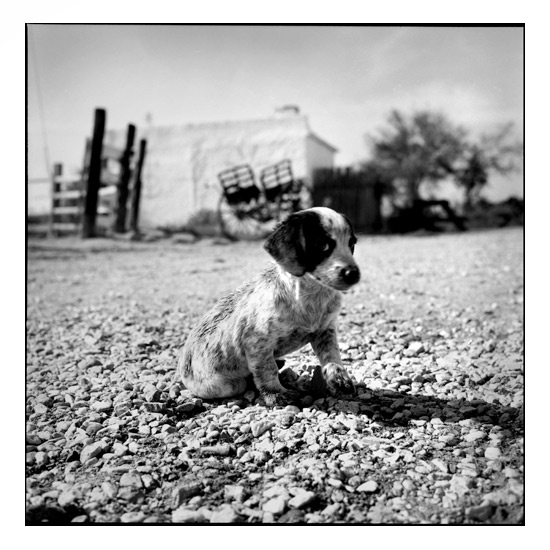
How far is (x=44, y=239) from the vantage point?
3461 mm

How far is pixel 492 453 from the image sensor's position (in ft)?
6.58

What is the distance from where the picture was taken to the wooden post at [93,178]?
10.3 feet

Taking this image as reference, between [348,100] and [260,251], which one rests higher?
[348,100]

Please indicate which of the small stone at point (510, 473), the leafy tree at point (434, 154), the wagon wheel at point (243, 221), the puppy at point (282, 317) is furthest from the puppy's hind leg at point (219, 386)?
the leafy tree at point (434, 154)

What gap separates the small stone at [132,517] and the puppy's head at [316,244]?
912 mm

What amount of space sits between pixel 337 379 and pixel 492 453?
64cm

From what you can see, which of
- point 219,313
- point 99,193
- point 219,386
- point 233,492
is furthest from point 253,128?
point 233,492

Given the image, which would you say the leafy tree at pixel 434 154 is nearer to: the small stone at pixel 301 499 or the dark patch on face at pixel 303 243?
the dark patch on face at pixel 303 243

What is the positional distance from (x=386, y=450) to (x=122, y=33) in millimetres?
2029

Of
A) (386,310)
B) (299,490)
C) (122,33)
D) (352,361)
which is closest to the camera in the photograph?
(299,490)

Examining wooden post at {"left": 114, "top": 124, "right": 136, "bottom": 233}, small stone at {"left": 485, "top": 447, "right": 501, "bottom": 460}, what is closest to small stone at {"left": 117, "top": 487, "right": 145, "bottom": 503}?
small stone at {"left": 485, "top": 447, "right": 501, "bottom": 460}

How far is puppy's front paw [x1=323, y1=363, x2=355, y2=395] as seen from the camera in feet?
6.03
